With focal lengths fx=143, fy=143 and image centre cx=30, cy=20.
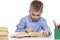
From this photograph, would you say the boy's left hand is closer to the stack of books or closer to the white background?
the white background

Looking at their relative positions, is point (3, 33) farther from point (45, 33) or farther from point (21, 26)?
point (45, 33)

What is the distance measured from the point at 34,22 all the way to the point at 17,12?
0.15 m

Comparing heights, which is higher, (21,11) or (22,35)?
(21,11)

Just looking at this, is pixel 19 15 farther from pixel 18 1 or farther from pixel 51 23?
pixel 51 23

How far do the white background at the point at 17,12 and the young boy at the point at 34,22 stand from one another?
0.03 metres

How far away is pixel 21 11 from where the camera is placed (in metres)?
1.10

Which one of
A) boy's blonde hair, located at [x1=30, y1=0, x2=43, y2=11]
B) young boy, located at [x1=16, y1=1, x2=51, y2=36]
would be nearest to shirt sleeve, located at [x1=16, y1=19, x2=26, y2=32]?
young boy, located at [x1=16, y1=1, x2=51, y2=36]

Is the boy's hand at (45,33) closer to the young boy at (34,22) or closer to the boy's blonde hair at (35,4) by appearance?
the young boy at (34,22)

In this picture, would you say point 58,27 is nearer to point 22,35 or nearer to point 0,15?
point 22,35

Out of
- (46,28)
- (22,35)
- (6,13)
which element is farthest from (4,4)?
(46,28)

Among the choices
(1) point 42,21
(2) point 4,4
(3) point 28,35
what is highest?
(2) point 4,4

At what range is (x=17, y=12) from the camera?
110 cm

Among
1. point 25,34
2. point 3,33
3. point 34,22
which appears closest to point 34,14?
point 34,22

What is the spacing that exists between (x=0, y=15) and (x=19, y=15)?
144mm
